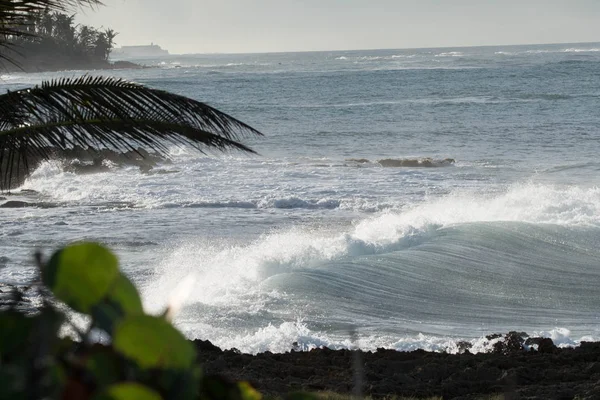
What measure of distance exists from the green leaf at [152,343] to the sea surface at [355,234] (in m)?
0.66

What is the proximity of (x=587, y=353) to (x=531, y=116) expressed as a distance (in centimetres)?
2888

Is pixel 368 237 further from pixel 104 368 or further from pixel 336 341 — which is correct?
pixel 104 368

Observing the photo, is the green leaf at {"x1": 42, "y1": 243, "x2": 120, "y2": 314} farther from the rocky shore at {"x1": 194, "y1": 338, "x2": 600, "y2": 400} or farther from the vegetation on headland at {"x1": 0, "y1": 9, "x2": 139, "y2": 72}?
the vegetation on headland at {"x1": 0, "y1": 9, "x2": 139, "y2": 72}

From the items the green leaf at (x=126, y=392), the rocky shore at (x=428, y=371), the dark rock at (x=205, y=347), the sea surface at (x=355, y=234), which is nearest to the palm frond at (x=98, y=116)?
the rocky shore at (x=428, y=371)

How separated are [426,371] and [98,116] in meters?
3.36

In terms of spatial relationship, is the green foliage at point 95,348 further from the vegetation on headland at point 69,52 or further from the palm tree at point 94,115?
the vegetation on headland at point 69,52

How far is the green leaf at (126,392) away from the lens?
2.40ft

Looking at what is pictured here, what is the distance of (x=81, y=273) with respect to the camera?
2.72ft

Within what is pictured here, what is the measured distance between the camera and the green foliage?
0.76 meters

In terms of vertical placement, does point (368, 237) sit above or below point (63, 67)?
below

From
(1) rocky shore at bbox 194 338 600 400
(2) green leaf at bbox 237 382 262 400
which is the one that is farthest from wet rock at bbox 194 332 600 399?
(2) green leaf at bbox 237 382 262 400

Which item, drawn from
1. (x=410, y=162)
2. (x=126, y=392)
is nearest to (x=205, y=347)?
(x=126, y=392)

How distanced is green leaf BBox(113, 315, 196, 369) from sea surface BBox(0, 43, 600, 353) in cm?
66

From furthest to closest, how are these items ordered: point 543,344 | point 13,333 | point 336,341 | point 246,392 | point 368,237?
1. point 368,237
2. point 336,341
3. point 543,344
4. point 246,392
5. point 13,333
